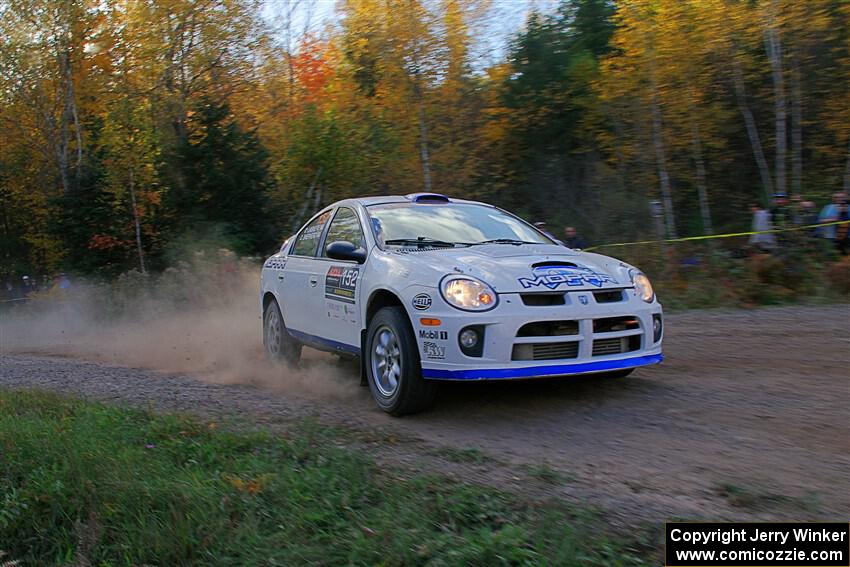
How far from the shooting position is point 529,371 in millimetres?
5047

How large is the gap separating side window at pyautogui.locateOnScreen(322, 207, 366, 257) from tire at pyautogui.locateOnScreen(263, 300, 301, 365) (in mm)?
1230

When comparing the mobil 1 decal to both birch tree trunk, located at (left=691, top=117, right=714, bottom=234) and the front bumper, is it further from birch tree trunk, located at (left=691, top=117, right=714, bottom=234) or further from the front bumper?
birch tree trunk, located at (left=691, top=117, right=714, bottom=234)

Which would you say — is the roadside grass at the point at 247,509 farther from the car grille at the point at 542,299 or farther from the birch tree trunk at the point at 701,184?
the birch tree trunk at the point at 701,184

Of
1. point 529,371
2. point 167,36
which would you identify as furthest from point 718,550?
point 167,36

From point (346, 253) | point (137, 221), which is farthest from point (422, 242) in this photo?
point (137, 221)

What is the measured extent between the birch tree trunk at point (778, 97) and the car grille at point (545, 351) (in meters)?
12.9

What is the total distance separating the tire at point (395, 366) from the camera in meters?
5.28

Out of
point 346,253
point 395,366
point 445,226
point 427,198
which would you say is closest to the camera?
point 395,366

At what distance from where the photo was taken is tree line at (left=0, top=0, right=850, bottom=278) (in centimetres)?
1598

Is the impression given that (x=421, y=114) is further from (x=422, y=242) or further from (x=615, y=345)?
(x=615, y=345)

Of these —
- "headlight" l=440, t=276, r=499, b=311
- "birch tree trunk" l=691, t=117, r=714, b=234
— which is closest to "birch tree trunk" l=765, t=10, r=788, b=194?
"birch tree trunk" l=691, t=117, r=714, b=234

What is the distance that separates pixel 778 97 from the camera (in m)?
15.8

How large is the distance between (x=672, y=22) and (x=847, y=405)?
12629 mm

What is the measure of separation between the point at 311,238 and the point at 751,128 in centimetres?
1324
